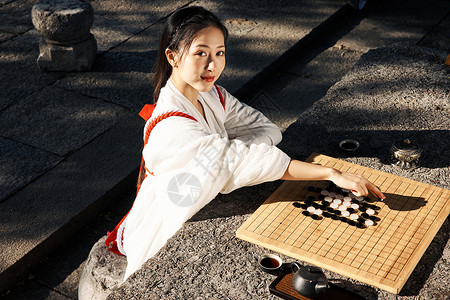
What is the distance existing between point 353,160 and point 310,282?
1.09m

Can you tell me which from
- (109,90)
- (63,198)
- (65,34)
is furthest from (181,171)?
(65,34)

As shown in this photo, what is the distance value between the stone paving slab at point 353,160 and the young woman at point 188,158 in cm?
16

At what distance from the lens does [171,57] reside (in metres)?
2.58

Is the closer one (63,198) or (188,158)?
(188,158)

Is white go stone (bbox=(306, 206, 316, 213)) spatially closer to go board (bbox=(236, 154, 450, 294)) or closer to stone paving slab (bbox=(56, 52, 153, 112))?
go board (bbox=(236, 154, 450, 294))

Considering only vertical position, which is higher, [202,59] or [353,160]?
[202,59]

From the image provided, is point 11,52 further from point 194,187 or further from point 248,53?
point 194,187

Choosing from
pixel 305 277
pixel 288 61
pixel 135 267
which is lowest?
pixel 288 61

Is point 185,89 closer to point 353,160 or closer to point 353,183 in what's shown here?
point 353,183

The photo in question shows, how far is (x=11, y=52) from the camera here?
17.9ft

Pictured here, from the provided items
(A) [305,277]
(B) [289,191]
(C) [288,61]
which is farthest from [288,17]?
(A) [305,277]

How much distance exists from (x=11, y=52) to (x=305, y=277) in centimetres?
428

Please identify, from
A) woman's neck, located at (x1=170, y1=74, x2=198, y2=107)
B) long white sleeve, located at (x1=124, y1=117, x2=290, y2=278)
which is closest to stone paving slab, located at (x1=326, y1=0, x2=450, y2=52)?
woman's neck, located at (x1=170, y1=74, x2=198, y2=107)

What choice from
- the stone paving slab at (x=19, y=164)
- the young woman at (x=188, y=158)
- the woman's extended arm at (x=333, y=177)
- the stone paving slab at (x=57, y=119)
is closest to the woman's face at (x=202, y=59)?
the young woman at (x=188, y=158)
